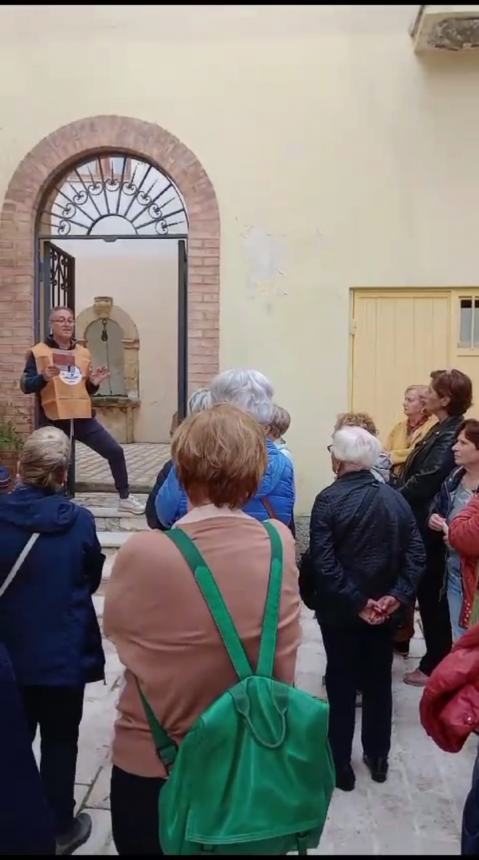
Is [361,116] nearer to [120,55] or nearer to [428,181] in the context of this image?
[428,181]

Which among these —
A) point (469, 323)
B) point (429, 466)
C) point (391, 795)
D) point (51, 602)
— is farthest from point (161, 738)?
point (469, 323)

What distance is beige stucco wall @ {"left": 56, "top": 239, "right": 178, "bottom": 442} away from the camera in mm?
16406

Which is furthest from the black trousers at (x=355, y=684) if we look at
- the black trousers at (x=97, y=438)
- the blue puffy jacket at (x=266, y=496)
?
the black trousers at (x=97, y=438)

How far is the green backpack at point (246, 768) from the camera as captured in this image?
1.54 metres

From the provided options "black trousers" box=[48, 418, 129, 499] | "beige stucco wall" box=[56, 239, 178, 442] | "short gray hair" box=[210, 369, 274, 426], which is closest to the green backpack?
"short gray hair" box=[210, 369, 274, 426]

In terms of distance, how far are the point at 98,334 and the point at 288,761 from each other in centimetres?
1543

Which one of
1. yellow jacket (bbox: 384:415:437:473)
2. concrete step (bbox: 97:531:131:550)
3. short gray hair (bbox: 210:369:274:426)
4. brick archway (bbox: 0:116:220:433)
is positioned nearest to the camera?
short gray hair (bbox: 210:369:274:426)

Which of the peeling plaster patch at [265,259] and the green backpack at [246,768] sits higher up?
the peeling plaster patch at [265,259]

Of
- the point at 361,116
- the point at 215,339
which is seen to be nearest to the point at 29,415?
the point at 215,339

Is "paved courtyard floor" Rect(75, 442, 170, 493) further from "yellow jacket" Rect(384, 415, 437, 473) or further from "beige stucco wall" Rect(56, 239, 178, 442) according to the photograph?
"yellow jacket" Rect(384, 415, 437, 473)

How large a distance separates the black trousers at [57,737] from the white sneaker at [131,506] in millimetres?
3867

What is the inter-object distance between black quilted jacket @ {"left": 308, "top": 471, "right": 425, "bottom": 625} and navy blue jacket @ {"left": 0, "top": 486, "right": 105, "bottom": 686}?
1110 mm

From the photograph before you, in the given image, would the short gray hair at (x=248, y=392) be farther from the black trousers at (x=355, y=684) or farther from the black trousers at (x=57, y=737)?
the black trousers at (x=57, y=737)

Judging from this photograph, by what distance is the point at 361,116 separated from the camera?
675cm
